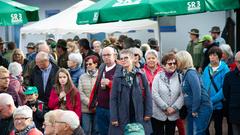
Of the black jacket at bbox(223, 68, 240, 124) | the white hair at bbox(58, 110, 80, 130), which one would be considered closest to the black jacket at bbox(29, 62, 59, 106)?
the black jacket at bbox(223, 68, 240, 124)

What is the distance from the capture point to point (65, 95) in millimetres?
9461

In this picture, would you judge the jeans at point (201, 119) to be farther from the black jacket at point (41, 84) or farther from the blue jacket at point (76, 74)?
the black jacket at point (41, 84)

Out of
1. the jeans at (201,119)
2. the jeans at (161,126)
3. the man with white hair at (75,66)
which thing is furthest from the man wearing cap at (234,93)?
the man with white hair at (75,66)

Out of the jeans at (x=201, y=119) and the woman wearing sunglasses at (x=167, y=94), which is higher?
the woman wearing sunglasses at (x=167, y=94)

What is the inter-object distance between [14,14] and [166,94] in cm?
374

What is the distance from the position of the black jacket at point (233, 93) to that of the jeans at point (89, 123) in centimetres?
245

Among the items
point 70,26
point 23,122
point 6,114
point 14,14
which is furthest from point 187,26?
point 23,122

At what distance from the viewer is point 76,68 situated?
1054 cm

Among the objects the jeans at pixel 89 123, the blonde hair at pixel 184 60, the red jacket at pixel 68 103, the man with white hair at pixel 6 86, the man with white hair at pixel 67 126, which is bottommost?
the jeans at pixel 89 123

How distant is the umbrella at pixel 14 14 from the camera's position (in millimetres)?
10978

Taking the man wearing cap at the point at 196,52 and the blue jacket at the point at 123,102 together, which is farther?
the man wearing cap at the point at 196,52

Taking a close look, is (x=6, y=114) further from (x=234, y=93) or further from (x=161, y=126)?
(x=234, y=93)

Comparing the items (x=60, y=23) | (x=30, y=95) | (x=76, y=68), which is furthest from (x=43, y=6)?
(x=30, y=95)

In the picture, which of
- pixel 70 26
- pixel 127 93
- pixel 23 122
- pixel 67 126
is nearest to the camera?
pixel 67 126
